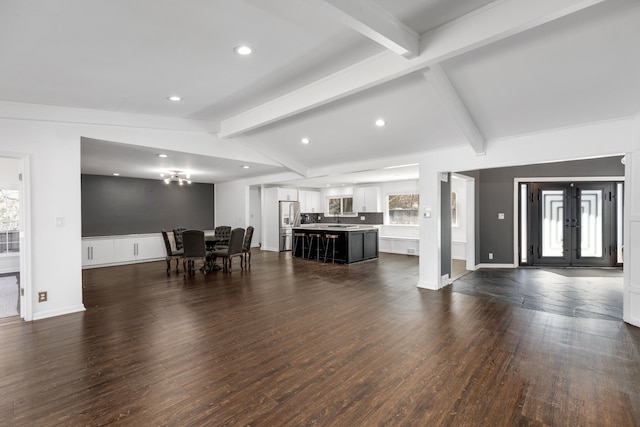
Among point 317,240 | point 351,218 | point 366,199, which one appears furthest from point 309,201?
point 317,240

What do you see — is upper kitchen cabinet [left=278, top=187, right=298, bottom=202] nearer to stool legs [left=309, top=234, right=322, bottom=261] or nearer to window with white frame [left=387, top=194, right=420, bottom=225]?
stool legs [left=309, top=234, right=322, bottom=261]

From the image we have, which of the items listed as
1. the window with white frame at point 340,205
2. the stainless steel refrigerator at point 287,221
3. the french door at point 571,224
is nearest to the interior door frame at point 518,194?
the french door at point 571,224

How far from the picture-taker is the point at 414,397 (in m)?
2.20

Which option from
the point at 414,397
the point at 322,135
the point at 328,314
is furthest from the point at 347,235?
the point at 414,397

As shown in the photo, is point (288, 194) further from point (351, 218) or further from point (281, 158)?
point (281, 158)

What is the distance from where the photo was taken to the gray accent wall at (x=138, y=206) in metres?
7.93

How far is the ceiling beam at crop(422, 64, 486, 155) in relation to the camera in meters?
3.22

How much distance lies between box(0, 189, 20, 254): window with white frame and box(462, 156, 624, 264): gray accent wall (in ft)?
33.0

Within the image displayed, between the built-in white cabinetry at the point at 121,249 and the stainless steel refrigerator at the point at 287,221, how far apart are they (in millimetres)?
3572

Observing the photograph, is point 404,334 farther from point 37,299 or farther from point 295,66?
point 37,299

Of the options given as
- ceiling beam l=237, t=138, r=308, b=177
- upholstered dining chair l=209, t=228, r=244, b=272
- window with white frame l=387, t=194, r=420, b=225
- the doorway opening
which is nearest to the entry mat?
the doorway opening

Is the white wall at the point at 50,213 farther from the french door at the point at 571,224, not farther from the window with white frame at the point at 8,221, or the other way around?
the french door at the point at 571,224

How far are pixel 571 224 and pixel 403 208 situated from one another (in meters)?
4.11

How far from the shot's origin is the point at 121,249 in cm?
768
